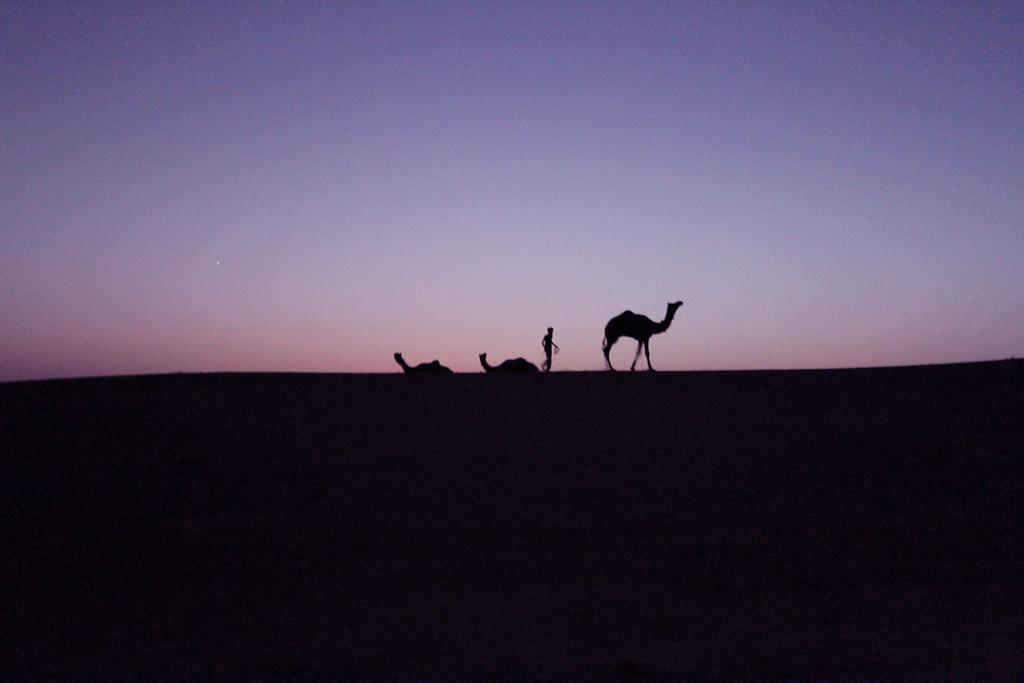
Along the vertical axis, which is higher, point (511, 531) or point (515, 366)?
point (515, 366)

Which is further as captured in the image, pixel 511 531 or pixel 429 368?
pixel 429 368

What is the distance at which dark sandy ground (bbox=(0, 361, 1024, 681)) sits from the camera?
22.8ft

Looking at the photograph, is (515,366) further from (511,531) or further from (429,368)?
(511,531)

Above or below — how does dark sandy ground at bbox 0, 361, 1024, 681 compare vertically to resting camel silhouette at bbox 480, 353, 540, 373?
below

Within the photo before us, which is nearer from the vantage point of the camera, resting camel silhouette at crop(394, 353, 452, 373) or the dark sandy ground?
the dark sandy ground

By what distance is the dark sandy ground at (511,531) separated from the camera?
695 cm

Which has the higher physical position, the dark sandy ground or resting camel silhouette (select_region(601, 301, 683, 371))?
resting camel silhouette (select_region(601, 301, 683, 371))

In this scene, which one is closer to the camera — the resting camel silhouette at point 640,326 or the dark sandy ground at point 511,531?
the dark sandy ground at point 511,531

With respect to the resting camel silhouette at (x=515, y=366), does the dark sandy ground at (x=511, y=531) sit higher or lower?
lower

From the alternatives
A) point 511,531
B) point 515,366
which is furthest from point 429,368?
point 511,531

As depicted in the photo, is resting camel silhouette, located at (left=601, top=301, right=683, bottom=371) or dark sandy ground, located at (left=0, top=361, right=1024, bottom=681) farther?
resting camel silhouette, located at (left=601, top=301, right=683, bottom=371)

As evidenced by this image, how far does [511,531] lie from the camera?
10.4 metres

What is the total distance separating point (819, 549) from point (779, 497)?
186cm

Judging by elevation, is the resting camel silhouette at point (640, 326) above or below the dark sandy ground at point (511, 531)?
above
